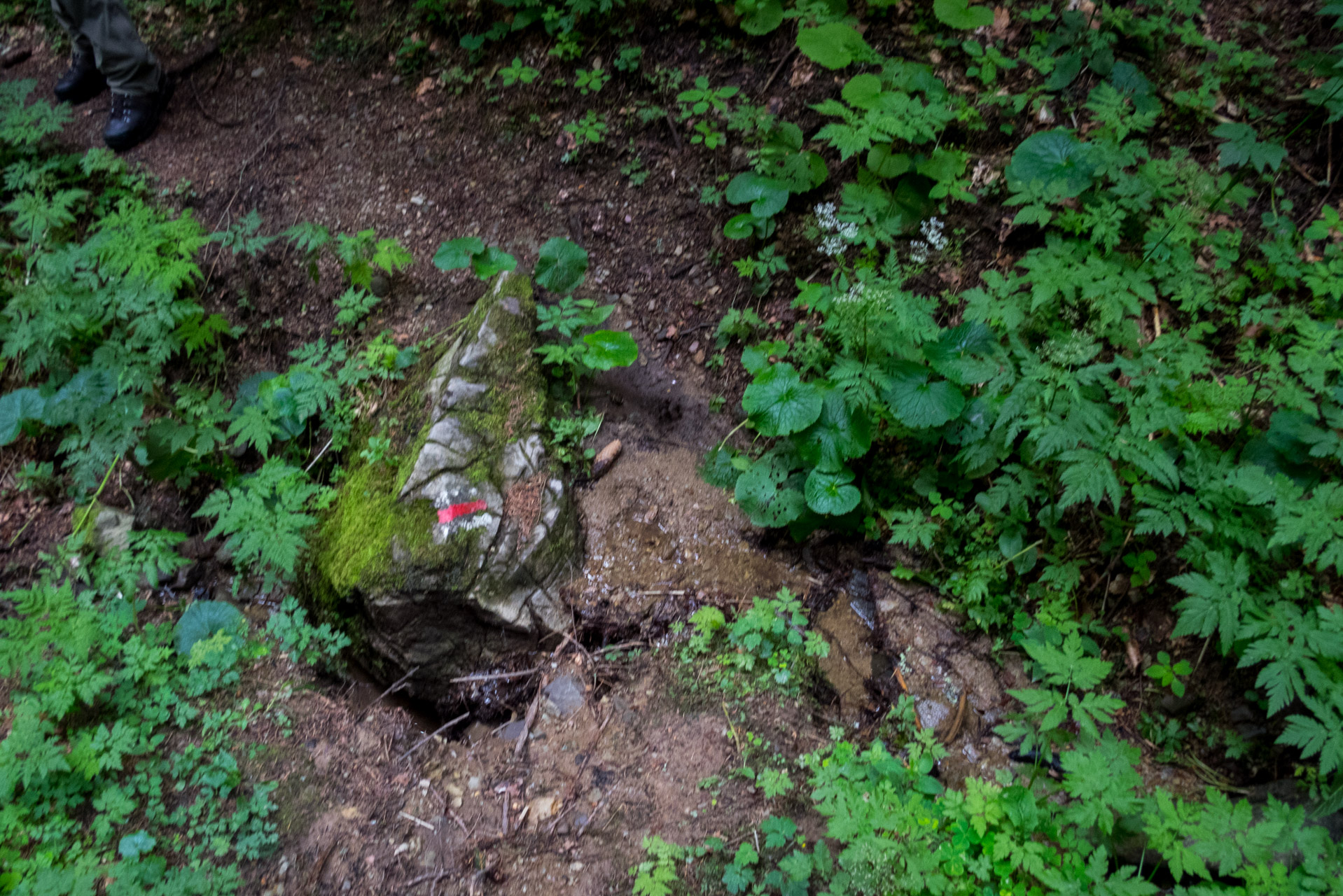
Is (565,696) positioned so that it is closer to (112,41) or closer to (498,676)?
(498,676)

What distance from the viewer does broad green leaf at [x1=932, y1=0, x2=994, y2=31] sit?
3656 millimetres

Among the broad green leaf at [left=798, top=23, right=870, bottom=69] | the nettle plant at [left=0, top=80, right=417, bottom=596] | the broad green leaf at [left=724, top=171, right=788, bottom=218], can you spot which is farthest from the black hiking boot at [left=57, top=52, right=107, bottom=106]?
the broad green leaf at [left=798, top=23, right=870, bottom=69]

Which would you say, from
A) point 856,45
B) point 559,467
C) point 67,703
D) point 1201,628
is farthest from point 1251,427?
point 67,703

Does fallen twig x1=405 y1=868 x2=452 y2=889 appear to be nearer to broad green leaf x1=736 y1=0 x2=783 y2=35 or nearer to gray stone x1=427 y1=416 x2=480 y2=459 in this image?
gray stone x1=427 y1=416 x2=480 y2=459

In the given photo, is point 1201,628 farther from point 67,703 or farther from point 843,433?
point 67,703

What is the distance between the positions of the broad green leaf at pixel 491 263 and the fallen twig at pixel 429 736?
2.25m

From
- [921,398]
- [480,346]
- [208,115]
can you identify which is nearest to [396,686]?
[480,346]

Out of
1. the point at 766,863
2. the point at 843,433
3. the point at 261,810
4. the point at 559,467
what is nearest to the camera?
the point at 766,863

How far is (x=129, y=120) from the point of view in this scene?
14.5 feet

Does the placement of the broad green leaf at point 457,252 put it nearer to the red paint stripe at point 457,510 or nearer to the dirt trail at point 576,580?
the dirt trail at point 576,580

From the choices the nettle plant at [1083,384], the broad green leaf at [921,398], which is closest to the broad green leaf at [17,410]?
the nettle plant at [1083,384]

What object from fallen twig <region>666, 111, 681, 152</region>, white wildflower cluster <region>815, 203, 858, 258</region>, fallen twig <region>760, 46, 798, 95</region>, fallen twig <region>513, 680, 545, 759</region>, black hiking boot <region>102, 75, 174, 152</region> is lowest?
fallen twig <region>513, 680, 545, 759</region>

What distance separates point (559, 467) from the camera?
3.29 metres

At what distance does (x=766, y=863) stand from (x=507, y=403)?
2.25 metres
